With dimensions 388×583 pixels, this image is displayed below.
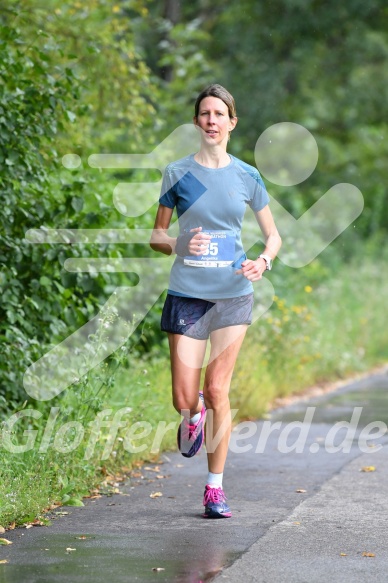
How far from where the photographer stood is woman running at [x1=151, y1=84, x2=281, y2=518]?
5953 mm

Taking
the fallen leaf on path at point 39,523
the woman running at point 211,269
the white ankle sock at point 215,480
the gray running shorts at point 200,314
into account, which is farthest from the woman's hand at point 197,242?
the fallen leaf on path at point 39,523

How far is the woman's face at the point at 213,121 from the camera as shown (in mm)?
5988

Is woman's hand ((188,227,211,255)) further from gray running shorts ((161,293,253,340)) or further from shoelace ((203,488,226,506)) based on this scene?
shoelace ((203,488,226,506))

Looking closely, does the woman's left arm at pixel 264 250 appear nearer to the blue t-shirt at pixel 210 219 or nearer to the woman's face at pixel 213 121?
the blue t-shirt at pixel 210 219

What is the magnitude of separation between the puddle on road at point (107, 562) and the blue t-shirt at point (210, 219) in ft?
4.51

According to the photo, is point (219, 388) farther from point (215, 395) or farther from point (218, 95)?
point (218, 95)

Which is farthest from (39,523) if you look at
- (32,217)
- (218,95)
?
(218,95)

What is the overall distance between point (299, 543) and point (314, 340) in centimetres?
876

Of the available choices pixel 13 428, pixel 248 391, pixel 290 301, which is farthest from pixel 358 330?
pixel 13 428

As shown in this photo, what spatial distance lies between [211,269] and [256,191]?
538mm

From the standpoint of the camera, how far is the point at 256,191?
6156mm

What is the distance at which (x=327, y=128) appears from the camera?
93.9 feet

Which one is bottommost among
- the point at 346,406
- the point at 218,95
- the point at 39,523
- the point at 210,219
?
the point at 39,523

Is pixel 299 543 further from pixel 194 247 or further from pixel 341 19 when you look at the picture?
pixel 341 19
